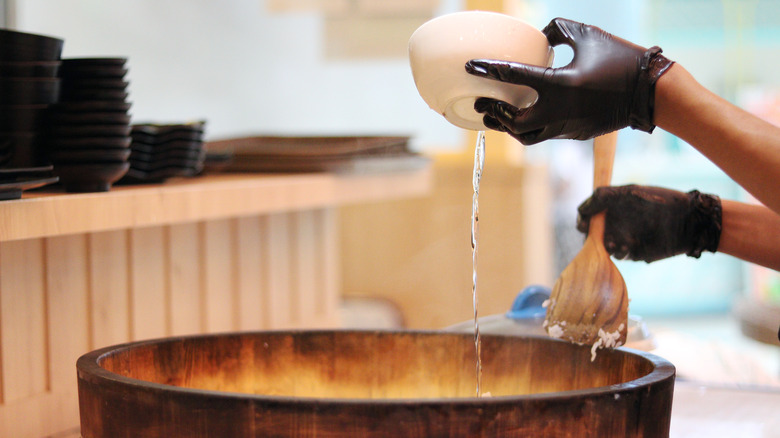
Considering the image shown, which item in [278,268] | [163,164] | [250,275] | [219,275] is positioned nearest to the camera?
[163,164]

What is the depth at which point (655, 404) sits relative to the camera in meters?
0.70

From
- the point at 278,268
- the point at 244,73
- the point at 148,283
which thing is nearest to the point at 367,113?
the point at 244,73

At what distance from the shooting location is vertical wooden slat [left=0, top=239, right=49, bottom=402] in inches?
40.5

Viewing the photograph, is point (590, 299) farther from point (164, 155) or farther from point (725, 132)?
point (164, 155)

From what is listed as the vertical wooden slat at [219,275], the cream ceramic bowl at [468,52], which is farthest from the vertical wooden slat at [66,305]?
the cream ceramic bowl at [468,52]

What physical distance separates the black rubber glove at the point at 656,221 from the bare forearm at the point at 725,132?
10.6 inches

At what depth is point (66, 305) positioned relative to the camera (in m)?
1.14

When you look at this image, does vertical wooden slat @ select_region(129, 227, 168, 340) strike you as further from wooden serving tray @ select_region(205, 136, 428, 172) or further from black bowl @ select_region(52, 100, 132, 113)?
black bowl @ select_region(52, 100, 132, 113)

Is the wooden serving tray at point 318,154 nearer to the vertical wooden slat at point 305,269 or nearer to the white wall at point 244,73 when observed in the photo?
the vertical wooden slat at point 305,269

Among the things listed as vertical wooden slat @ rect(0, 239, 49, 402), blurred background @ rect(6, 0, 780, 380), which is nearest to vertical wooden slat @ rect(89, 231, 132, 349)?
vertical wooden slat @ rect(0, 239, 49, 402)

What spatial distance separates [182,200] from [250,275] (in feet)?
1.92

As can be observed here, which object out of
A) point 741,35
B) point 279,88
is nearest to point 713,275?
point 741,35

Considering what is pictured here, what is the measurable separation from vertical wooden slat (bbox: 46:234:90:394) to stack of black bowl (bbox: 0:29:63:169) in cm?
21

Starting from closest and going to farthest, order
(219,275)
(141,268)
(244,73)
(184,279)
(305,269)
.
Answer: (141,268) → (184,279) → (219,275) → (305,269) → (244,73)
